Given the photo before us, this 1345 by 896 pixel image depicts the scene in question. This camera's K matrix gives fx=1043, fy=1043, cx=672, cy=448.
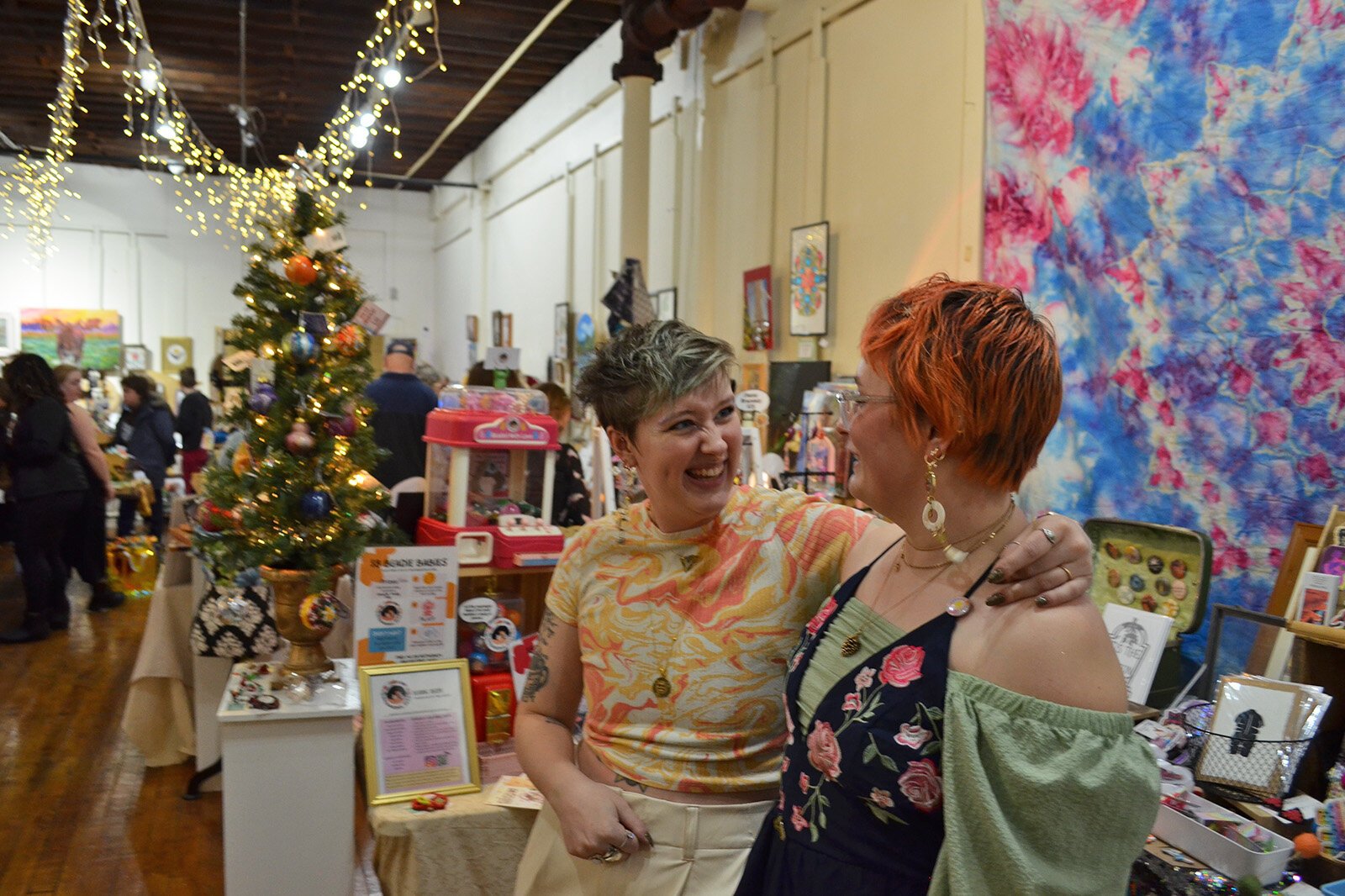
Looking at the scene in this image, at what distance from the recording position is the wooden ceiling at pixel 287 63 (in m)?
8.51

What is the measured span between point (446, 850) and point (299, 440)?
1250mm

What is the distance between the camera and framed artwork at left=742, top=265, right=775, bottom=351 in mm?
6066

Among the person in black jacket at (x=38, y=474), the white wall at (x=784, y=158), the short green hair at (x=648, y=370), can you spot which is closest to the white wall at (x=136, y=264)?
the white wall at (x=784, y=158)

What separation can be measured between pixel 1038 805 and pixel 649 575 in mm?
802

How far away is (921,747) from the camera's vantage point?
3.77ft

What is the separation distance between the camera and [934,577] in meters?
1.27

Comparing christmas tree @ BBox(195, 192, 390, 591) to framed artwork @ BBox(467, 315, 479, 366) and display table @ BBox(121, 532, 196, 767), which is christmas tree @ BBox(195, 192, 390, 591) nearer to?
display table @ BBox(121, 532, 196, 767)

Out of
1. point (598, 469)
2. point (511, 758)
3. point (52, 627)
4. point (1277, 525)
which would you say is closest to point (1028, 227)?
point (1277, 525)

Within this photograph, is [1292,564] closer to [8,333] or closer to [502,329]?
[502,329]

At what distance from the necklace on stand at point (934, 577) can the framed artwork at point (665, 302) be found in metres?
6.19

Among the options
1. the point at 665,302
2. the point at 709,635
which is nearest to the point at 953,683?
the point at 709,635

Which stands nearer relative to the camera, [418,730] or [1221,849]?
[1221,849]

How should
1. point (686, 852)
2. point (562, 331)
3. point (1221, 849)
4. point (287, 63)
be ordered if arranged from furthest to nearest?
point (562, 331)
point (287, 63)
point (1221, 849)
point (686, 852)

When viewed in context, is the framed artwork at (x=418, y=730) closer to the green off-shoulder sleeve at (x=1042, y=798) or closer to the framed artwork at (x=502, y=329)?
the green off-shoulder sleeve at (x=1042, y=798)
